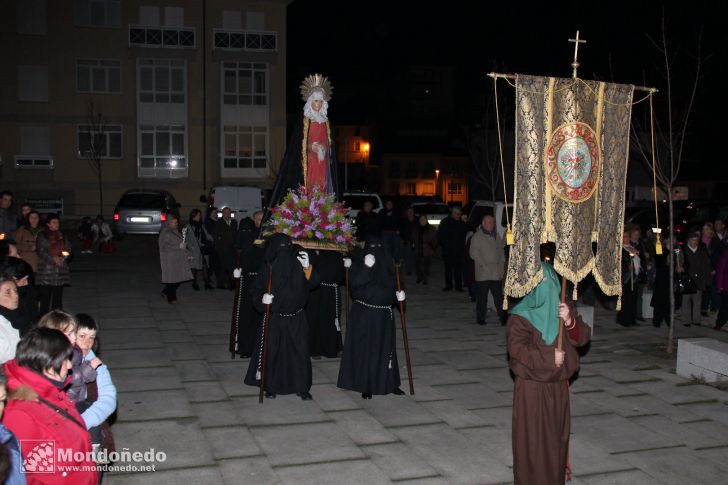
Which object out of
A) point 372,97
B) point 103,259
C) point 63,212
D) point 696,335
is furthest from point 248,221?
point 372,97

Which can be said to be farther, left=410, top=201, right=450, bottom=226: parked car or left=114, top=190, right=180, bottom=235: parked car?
left=410, top=201, right=450, bottom=226: parked car

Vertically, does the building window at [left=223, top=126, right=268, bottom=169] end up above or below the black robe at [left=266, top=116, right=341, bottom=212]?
above

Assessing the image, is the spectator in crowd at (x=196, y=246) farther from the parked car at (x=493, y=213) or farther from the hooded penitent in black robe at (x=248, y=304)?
the parked car at (x=493, y=213)

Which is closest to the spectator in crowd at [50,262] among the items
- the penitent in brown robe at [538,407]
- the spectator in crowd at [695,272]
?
the penitent in brown robe at [538,407]

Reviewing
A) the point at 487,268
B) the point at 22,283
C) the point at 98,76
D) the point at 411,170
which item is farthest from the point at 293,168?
the point at 411,170

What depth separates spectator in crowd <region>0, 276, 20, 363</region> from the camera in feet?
18.7

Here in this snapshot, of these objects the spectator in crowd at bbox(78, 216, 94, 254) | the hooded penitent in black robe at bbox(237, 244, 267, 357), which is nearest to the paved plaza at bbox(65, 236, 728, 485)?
the hooded penitent in black robe at bbox(237, 244, 267, 357)

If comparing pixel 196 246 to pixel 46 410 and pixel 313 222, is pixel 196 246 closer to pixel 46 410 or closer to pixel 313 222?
A: pixel 313 222

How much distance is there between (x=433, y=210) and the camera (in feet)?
98.0

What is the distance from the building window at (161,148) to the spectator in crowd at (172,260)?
25.3 meters

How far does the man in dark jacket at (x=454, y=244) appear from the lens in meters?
16.3

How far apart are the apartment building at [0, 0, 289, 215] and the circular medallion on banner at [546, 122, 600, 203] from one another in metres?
32.8

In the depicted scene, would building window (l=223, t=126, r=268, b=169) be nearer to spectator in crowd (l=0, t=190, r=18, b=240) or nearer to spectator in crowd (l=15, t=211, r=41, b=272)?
spectator in crowd (l=0, t=190, r=18, b=240)

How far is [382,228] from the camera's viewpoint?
18.0 m
